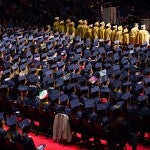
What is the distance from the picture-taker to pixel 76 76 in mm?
14352

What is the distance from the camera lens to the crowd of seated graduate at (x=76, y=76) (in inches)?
462

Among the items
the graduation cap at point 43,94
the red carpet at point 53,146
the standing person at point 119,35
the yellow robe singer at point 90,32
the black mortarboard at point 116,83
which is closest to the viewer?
the red carpet at point 53,146

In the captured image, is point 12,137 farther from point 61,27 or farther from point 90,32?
point 61,27

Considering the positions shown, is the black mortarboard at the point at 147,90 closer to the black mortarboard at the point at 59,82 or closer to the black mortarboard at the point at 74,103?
the black mortarboard at the point at 74,103

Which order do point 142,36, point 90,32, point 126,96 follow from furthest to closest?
1. point 90,32
2. point 142,36
3. point 126,96

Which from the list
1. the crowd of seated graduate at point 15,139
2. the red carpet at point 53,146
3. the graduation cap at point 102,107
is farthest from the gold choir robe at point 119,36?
the crowd of seated graduate at point 15,139

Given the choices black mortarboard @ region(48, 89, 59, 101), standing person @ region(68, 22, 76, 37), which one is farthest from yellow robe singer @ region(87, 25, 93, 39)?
black mortarboard @ region(48, 89, 59, 101)

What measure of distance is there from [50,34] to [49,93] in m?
9.34

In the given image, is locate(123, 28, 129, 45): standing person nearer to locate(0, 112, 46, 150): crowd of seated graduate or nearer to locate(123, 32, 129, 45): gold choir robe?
locate(123, 32, 129, 45): gold choir robe

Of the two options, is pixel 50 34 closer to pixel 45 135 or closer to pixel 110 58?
pixel 110 58

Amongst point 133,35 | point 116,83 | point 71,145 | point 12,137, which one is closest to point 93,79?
point 116,83

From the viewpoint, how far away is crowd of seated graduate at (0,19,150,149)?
11727 mm

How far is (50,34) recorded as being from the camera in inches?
849

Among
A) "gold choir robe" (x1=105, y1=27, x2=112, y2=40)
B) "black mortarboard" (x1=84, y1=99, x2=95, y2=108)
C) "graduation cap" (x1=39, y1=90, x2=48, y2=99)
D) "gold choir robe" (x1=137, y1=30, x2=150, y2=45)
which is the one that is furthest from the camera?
"gold choir robe" (x1=105, y1=27, x2=112, y2=40)
